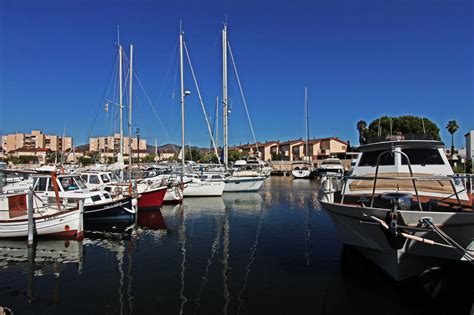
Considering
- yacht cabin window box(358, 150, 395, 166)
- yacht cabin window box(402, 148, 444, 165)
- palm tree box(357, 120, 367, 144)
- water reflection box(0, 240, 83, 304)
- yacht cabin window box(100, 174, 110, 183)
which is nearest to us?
water reflection box(0, 240, 83, 304)

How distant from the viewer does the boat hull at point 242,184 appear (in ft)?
121

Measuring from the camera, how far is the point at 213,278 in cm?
1038

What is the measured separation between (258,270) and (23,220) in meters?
10.4

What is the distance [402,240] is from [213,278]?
18.2 feet

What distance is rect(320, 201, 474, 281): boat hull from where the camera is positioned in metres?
7.39

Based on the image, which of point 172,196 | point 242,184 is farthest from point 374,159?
point 242,184

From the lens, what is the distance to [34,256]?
41.8 feet

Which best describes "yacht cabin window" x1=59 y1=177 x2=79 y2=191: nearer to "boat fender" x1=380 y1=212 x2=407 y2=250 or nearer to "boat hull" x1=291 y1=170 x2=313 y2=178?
"boat fender" x1=380 y1=212 x2=407 y2=250

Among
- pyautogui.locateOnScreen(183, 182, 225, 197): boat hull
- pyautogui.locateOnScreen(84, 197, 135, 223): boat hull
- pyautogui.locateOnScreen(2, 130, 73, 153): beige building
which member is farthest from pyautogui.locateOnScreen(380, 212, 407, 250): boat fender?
pyautogui.locateOnScreen(2, 130, 73, 153): beige building

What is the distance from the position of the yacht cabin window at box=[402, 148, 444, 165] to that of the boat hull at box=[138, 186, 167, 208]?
17934 millimetres

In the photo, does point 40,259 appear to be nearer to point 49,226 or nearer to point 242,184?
point 49,226

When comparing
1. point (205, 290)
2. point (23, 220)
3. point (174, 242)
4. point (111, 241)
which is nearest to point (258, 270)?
point (205, 290)

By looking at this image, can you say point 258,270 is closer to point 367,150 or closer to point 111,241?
point 367,150

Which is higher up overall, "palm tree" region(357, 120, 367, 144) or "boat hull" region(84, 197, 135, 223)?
"palm tree" region(357, 120, 367, 144)
